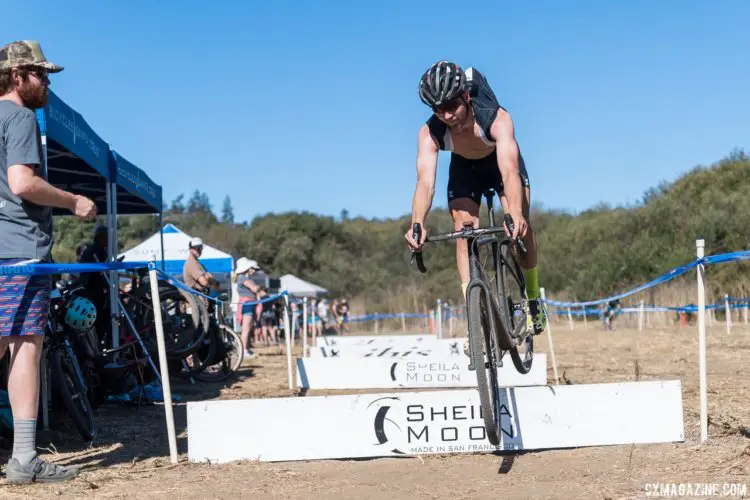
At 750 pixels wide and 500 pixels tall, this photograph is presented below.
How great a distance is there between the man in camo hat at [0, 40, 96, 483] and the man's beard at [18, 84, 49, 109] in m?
0.08

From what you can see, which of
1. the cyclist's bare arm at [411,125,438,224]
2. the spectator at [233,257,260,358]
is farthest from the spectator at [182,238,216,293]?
the cyclist's bare arm at [411,125,438,224]

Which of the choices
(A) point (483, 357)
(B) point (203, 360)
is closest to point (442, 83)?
(A) point (483, 357)

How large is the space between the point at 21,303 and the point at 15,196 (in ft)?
1.95

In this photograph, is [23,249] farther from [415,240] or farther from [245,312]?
[245,312]

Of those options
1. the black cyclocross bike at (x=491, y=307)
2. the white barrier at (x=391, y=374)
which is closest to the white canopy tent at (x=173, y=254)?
the white barrier at (x=391, y=374)

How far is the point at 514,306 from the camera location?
Result: 6.18 meters

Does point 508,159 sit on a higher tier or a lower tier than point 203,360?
higher

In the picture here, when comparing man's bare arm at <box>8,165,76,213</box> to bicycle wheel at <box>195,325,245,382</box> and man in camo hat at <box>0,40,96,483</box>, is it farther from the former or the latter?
bicycle wheel at <box>195,325,245,382</box>

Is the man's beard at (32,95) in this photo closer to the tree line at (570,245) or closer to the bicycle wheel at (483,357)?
the bicycle wheel at (483,357)

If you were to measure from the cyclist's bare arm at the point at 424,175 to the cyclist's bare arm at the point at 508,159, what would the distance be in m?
0.43

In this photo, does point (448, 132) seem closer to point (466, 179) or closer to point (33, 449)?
point (466, 179)

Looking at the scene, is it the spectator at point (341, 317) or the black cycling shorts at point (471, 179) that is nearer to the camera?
the black cycling shorts at point (471, 179)

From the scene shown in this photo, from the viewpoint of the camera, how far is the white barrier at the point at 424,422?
18.1 ft

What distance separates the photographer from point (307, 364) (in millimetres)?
9500
